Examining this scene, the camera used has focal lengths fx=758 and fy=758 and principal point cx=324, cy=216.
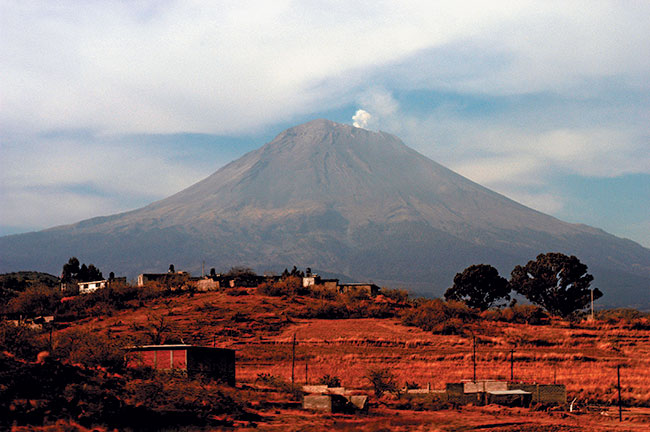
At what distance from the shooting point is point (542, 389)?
29.3m

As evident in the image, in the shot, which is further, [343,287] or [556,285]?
[556,285]

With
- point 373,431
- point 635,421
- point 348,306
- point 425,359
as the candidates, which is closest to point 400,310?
point 348,306

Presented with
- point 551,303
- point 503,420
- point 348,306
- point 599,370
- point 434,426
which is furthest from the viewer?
point 551,303

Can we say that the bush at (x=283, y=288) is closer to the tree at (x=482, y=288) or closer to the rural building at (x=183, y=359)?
the tree at (x=482, y=288)

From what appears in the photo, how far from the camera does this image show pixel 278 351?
45.2 m

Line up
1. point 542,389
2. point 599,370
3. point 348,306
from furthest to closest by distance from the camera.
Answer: point 348,306 → point 599,370 → point 542,389

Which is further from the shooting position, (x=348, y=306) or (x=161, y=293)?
(x=161, y=293)

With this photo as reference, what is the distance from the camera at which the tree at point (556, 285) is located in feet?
241

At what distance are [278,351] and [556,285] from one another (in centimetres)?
4046

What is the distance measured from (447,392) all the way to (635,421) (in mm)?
6933

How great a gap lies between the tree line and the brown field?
16.0 m

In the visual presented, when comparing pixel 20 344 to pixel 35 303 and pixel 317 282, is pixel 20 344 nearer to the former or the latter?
pixel 35 303

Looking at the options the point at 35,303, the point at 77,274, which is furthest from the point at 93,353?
the point at 77,274

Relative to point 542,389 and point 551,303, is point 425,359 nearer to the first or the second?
Result: point 542,389
